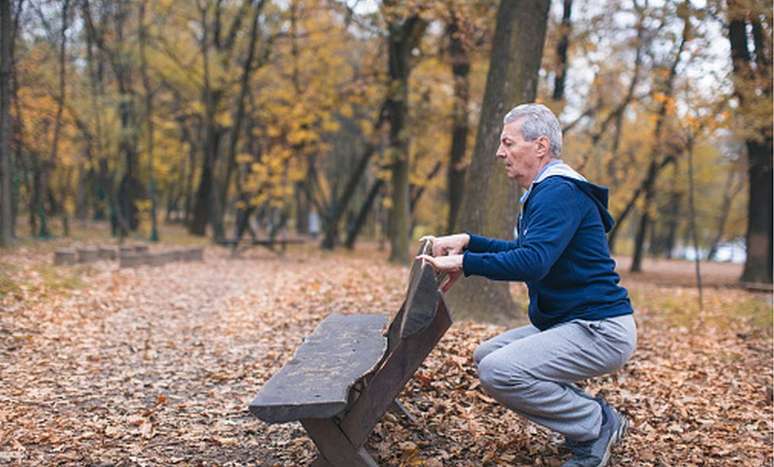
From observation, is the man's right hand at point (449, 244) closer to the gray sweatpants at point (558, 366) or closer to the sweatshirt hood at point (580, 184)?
the sweatshirt hood at point (580, 184)

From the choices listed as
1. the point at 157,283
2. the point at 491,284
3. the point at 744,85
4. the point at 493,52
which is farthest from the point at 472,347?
the point at 744,85

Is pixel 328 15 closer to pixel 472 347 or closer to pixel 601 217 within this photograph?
pixel 472 347

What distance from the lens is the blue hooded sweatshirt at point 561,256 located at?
307 cm

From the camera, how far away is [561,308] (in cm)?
337

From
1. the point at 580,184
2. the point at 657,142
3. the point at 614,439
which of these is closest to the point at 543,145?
the point at 580,184

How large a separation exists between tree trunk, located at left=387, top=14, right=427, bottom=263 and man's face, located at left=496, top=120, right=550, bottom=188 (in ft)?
39.0

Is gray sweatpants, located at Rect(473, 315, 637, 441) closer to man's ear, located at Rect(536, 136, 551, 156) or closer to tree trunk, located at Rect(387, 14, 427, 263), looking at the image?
man's ear, located at Rect(536, 136, 551, 156)

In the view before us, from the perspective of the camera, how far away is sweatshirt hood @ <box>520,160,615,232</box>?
3.27m

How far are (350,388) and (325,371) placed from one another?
0.27 metres

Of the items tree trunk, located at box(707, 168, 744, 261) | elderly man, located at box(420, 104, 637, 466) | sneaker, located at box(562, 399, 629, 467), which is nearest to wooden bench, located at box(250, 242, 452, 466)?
elderly man, located at box(420, 104, 637, 466)

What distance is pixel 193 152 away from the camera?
98.4 feet

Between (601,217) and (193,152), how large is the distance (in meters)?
28.5

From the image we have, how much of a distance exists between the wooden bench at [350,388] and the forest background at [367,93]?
13.9 ft

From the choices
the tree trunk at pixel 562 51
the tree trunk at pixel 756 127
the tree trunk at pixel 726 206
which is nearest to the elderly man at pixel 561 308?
the tree trunk at pixel 756 127
